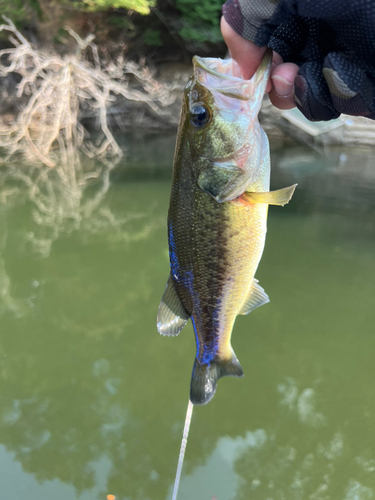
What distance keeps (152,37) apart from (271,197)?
13063mm

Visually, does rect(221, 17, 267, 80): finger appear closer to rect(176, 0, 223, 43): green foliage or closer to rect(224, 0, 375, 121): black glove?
rect(224, 0, 375, 121): black glove

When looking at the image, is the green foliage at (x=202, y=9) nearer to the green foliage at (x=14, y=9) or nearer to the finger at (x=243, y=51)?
the green foliage at (x=14, y=9)

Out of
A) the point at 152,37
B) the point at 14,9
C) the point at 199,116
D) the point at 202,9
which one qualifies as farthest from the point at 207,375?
the point at 152,37

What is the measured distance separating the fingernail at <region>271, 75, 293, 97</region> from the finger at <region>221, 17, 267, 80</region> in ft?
0.33

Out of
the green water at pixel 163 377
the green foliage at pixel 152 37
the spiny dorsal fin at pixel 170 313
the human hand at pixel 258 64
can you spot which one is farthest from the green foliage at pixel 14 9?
the spiny dorsal fin at pixel 170 313

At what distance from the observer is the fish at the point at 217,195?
137 cm

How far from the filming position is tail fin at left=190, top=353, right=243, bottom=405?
1628mm

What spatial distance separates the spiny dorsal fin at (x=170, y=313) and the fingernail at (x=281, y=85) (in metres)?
0.85

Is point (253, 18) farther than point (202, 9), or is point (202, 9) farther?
point (202, 9)

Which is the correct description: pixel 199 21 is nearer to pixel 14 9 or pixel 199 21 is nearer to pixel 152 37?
pixel 152 37

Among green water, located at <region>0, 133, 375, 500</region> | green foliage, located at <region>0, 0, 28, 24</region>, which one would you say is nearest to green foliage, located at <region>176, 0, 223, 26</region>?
green foliage, located at <region>0, 0, 28, 24</region>

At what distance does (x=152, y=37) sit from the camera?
12586mm

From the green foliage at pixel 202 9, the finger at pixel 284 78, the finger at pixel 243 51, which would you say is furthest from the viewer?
the green foliage at pixel 202 9

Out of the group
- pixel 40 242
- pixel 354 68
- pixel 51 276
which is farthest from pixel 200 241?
pixel 40 242
